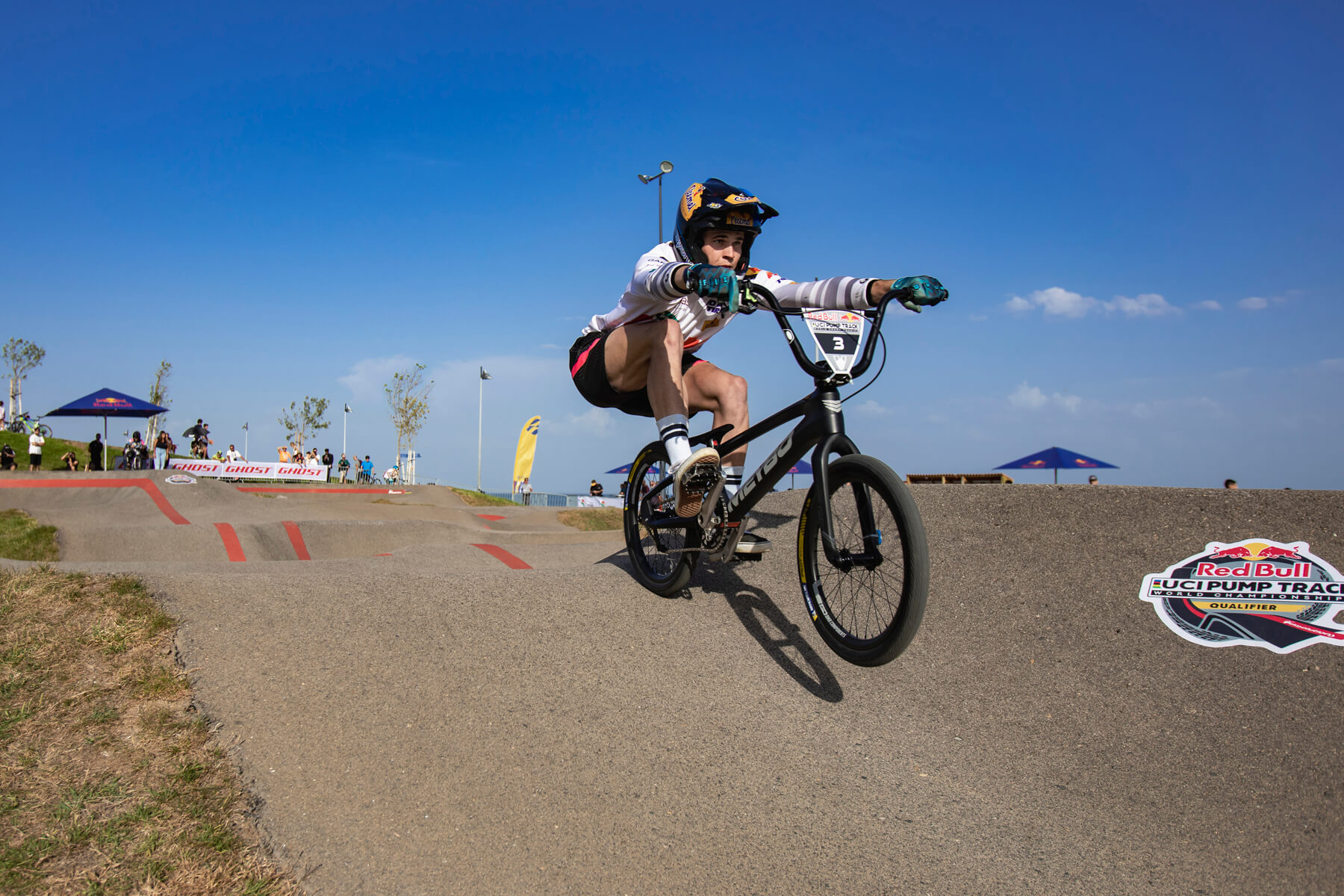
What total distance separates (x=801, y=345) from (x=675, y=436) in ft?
3.67

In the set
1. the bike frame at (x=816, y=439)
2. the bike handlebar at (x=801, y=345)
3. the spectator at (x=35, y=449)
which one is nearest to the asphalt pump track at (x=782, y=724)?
the bike frame at (x=816, y=439)

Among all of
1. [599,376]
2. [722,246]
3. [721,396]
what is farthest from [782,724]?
[722,246]

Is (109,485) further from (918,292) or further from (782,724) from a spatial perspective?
(918,292)

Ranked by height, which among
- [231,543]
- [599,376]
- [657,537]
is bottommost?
[231,543]

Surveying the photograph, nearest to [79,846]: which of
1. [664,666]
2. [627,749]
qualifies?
[627,749]

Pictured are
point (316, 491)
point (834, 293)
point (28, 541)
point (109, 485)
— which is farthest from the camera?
point (316, 491)

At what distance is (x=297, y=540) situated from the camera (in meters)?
11.8

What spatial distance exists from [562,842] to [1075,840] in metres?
2.17

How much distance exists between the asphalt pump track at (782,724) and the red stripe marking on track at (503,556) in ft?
6.75

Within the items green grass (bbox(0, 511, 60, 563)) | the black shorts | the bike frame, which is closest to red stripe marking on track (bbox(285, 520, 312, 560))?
green grass (bbox(0, 511, 60, 563))

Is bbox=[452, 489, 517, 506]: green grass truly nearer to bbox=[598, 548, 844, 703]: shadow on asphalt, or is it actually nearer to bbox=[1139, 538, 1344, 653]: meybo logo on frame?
bbox=[598, 548, 844, 703]: shadow on asphalt

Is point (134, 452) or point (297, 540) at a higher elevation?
point (134, 452)

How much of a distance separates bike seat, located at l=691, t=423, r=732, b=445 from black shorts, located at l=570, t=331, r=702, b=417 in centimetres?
51

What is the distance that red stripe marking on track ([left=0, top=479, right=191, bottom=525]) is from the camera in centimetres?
1575
